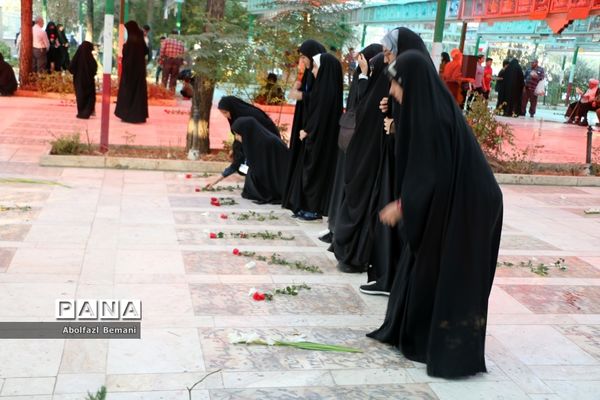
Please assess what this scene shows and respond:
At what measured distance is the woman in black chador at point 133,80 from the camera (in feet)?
36.7

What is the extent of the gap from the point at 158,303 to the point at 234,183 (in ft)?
12.0

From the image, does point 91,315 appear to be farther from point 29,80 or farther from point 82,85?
point 29,80

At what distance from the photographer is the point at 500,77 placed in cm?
1814

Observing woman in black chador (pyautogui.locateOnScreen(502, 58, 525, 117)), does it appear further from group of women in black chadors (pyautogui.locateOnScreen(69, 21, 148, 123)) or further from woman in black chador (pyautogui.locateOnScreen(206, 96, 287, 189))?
woman in black chador (pyautogui.locateOnScreen(206, 96, 287, 189))

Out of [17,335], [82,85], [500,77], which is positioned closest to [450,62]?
[500,77]

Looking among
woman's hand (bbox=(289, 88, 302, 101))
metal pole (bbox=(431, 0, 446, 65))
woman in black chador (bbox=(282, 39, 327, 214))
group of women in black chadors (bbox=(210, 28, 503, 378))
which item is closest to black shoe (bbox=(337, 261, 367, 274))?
group of women in black chadors (bbox=(210, 28, 503, 378))

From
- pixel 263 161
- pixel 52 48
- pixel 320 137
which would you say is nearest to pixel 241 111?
pixel 263 161

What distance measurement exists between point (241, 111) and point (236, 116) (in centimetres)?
7

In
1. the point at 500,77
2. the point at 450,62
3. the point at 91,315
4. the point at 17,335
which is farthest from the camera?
the point at 500,77

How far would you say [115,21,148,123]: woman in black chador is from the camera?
11.2 m

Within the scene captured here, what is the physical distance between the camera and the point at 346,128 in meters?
5.22

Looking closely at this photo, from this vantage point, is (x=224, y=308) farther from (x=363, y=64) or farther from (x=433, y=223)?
(x=363, y=64)

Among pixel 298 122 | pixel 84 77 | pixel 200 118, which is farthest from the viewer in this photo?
pixel 84 77

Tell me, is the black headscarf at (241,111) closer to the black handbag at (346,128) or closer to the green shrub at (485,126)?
the black handbag at (346,128)
